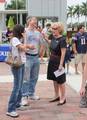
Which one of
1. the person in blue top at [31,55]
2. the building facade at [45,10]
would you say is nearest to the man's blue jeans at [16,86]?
the person in blue top at [31,55]

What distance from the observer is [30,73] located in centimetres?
930

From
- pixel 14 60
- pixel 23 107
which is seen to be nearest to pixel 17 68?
pixel 14 60

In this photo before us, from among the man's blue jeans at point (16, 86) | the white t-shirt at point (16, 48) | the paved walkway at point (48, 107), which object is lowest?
the paved walkway at point (48, 107)

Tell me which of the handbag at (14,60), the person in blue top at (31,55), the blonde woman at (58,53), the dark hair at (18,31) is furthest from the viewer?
the person in blue top at (31,55)

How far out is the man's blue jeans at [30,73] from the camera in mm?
9141

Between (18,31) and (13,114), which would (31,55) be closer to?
(18,31)

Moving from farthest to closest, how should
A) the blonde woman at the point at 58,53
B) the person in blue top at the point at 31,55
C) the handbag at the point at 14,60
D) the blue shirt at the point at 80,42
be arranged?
the blue shirt at the point at 80,42 → the person in blue top at the point at 31,55 → the blonde woman at the point at 58,53 → the handbag at the point at 14,60

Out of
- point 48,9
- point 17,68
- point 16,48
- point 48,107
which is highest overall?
point 48,9

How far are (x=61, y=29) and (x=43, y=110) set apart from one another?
1646mm

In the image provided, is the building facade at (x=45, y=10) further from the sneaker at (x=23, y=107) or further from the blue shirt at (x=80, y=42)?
the sneaker at (x=23, y=107)

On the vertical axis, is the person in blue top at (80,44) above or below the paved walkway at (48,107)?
above

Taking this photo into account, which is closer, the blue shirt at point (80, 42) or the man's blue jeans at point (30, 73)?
the man's blue jeans at point (30, 73)

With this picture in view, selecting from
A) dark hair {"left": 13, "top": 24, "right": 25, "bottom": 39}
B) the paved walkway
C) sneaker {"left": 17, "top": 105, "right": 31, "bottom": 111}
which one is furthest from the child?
sneaker {"left": 17, "top": 105, "right": 31, "bottom": 111}

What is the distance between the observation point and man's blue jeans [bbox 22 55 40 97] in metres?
9.14
